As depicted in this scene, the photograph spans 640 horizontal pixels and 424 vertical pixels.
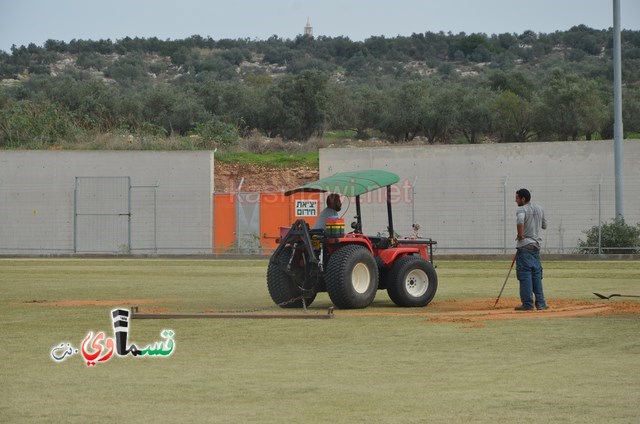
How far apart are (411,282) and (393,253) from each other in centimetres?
58

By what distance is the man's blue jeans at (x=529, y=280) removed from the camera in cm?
1875

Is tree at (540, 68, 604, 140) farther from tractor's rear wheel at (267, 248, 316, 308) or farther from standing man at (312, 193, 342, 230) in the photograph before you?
tractor's rear wheel at (267, 248, 316, 308)

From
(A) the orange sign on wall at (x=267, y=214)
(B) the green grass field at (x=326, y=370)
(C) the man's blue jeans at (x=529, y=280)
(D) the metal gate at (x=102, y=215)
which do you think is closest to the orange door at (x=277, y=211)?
(A) the orange sign on wall at (x=267, y=214)

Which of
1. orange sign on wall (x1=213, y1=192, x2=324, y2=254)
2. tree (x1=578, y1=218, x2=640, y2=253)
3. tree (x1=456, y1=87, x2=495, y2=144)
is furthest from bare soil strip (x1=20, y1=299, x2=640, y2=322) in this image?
tree (x1=456, y1=87, x2=495, y2=144)

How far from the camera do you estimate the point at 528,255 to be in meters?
19.1

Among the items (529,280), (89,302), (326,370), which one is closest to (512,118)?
(89,302)

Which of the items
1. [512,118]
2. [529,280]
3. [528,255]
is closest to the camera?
[529,280]

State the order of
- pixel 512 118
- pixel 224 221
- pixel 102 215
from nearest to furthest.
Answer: pixel 224 221, pixel 102 215, pixel 512 118

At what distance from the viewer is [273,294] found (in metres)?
19.8

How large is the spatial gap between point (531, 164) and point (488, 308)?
30.5 metres

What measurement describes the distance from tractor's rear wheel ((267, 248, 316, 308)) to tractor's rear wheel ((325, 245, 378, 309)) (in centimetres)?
70

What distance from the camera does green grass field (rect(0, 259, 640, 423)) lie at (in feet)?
31.1

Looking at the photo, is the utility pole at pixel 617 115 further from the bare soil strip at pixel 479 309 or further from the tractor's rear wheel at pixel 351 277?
the tractor's rear wheel at pixel 351 277

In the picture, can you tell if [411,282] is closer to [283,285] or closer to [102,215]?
[283,285]
